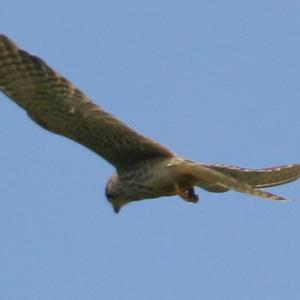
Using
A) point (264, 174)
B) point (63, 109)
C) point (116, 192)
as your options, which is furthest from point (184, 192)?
point (63, 109)

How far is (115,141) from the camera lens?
61.4 feet

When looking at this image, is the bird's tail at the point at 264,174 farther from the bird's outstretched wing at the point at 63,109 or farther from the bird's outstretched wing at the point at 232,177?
the bird's outstretched wing at the point at 63,109

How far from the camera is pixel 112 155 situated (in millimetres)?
19047

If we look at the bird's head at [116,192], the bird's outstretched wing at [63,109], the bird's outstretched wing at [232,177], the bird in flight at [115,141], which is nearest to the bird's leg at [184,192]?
the bird in flight at [115,141]

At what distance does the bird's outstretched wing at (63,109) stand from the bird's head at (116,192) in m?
0.41

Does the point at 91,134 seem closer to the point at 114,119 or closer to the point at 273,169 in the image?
the point at 114,119

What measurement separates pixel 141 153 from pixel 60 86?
1214mm

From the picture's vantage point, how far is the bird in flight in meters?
18.2

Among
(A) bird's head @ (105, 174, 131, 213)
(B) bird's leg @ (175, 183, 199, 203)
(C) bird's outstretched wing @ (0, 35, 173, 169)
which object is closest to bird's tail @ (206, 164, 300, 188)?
(B) bird's leg @ (175, 183, 199, 203)

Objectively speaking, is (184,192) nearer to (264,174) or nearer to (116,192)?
(264,174)

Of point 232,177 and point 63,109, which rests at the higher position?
point 63,109

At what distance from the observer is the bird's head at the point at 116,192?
19.3 m

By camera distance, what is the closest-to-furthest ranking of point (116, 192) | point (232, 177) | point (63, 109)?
1. point (63, 109)
2. point (232, 177)
3. point (116, 192)

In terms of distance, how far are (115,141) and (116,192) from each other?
90cm
